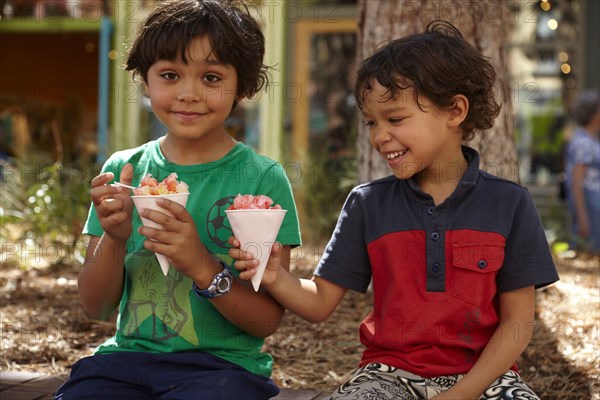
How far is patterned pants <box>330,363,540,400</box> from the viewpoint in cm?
226

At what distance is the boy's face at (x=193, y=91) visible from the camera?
2.40 m

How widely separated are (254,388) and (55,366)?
149cm

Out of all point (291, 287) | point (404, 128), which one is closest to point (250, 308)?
point (291, 287)

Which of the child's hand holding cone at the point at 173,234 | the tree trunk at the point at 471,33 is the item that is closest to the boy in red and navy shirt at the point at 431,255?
the child's hand holding cone at the point at 173,234

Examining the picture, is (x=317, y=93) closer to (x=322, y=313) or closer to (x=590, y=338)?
(x=590, y=338)

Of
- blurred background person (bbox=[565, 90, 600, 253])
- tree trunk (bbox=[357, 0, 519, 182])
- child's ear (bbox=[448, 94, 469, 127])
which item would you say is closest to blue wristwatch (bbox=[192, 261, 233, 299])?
child's ear (bbox=[448, 94, 469, 127])

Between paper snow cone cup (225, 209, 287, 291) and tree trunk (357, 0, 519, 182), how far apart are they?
204cm

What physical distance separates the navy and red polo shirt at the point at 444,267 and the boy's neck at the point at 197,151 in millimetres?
480

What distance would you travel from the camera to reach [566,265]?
6.24 metres

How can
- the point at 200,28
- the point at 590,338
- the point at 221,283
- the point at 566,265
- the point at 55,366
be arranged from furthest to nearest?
1. the point at 566,265
2. the point at 590,338
3. the point at 55,366
4. the point at 200,28
5. the point at 221,283

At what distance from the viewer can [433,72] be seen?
7.98 feet

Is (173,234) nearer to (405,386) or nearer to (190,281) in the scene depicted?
(190,281)

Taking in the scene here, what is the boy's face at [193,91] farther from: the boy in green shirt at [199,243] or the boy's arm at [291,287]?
the boy's arm at [291,287]

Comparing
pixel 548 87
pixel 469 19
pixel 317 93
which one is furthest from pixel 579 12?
pixel 469 19
